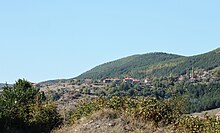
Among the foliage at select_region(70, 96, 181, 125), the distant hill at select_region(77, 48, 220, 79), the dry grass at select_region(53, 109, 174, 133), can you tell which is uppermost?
the distant hill at select_region(77, 48, 220, 79)

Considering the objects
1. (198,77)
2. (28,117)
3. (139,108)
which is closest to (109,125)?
(139,108)

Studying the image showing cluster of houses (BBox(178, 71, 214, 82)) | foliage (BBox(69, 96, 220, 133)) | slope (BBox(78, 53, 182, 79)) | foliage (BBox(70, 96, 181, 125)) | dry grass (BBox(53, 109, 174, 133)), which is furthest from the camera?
slope (BBox(78, 53, 182, 79))

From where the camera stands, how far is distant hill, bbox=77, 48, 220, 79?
135625mm

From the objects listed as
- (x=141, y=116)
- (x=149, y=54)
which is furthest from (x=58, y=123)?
(x=149, y=54)

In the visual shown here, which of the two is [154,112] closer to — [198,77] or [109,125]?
[109,125]

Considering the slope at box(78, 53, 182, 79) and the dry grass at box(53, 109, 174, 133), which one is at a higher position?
the slope at box(78, 53, 182, 79)

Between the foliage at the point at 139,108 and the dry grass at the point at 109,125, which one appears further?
the foliage at the point at 139,108

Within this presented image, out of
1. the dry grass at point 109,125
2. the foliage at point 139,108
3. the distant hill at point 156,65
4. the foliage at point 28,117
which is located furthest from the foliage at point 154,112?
the distant hill at point 156,65

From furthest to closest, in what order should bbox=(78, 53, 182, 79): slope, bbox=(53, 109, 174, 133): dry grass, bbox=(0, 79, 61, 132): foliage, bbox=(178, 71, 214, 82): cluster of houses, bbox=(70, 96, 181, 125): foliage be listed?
bbox=(78, 53, 182, 79): slope → bbox=(178, 71, 214, 82): cluster of houses → bbox=(0, 79, 61, 132): foliage → bbox=(70, 96, 181, 125): foliage → bbox=(53, 109, 174, 133): dry grass

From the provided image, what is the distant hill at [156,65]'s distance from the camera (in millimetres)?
135625

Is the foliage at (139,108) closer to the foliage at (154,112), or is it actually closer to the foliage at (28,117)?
the foliage at (154,112)

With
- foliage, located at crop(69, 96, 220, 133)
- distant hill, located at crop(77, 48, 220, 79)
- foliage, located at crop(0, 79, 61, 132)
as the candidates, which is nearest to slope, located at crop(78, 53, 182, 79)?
distant hill, located at crop(77, 48, 220, 79)

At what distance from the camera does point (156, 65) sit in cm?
16050

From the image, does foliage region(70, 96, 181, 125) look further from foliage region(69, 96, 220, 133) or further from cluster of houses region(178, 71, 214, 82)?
cluster of houses region(178, 71, 214, 82)
